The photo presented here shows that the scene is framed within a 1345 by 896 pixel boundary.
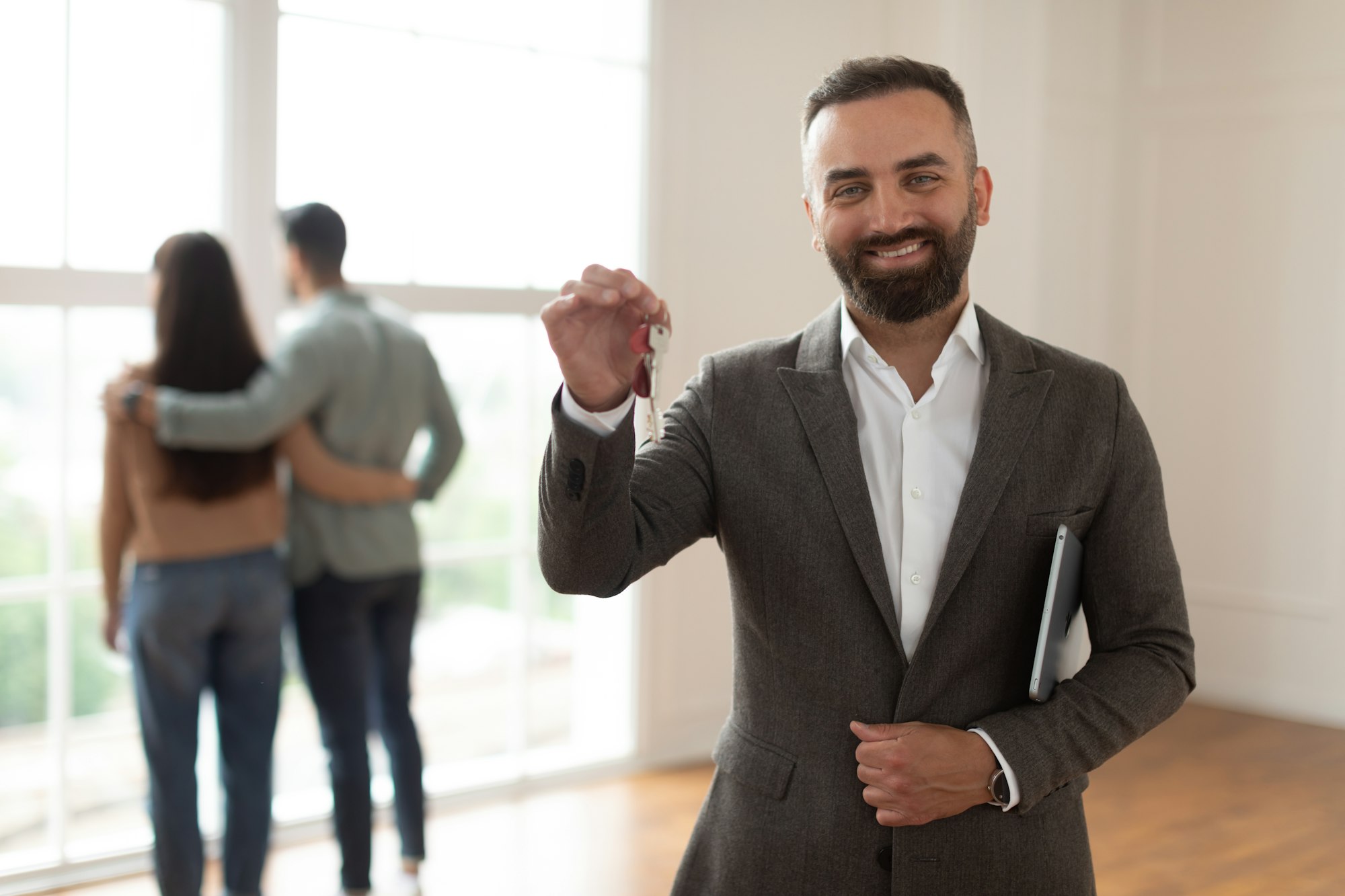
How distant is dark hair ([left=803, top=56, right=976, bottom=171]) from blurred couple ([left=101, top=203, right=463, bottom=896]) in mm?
1749

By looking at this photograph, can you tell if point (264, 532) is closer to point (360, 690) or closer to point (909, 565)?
point (360, 690)

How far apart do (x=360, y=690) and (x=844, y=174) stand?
6.93 feet

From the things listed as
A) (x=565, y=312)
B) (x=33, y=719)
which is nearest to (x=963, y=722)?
(x=565, y=312)

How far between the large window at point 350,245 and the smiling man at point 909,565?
6.26 ft

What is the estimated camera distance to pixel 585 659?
4.57 m

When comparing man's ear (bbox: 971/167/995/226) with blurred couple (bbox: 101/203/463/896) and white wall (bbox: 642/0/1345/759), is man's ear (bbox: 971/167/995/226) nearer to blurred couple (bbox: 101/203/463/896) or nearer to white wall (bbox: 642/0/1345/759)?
blurred couple (bbox: 101/203/463/896)

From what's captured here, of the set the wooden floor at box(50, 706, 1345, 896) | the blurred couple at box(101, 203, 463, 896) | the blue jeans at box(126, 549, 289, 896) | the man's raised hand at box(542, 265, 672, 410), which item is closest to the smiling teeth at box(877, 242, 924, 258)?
the man's raised hand at box(542, 265, 672, 410)

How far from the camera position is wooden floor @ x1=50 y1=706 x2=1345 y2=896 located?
3508 mm

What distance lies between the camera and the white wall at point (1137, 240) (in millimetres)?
4504

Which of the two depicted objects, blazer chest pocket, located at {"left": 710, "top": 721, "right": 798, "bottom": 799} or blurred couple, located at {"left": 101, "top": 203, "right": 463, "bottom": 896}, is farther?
blurred couple, located at {"left": 101, "top": 203, "right": 463, "bottom": 896}

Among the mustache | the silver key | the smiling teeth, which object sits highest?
the mustache

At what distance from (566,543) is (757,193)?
3402 mm

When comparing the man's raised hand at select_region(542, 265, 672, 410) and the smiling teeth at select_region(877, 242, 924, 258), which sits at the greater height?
the smiling teeth at select_region(877, 242, 924, 258)

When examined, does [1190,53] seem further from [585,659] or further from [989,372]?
[989,372]
